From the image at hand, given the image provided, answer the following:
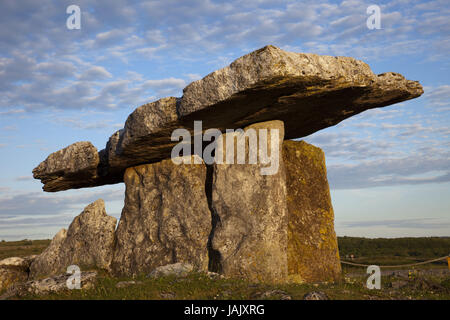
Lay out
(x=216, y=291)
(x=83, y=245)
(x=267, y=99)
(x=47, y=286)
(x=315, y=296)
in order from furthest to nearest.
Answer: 1. (x=83, y=245)
2. (x=267, y=99)
3. (x=47, y=286)
4. (x=216, y=291)
5. (x=315, y=296)

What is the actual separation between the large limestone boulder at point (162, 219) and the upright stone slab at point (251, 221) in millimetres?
1470

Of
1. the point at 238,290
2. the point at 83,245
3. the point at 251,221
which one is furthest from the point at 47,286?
the point at 83,245

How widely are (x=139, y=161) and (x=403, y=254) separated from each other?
2425 cm

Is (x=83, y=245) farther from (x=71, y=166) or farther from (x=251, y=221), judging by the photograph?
(x=251, y=221)

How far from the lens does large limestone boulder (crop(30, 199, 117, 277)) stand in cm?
1580

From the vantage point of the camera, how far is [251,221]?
1225cm

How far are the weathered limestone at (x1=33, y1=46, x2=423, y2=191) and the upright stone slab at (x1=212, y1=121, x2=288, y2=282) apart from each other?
1.29 metres

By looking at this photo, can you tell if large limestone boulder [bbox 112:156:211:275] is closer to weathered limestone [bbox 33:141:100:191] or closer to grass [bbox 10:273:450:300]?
weathered limestone [bbox 33:141:100:191]

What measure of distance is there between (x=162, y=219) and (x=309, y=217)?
4.63 m

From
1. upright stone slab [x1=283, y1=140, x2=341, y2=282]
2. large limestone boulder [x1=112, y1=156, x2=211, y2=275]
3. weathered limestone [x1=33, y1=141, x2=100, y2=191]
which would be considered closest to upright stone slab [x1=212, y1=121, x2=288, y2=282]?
upright stone slab [x1=283, y1=140, x2=341, y2=282]

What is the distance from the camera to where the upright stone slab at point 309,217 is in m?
13.4

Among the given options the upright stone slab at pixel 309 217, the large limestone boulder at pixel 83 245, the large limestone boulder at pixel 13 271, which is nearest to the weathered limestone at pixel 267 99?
the upright stone slab at pixel 309 217

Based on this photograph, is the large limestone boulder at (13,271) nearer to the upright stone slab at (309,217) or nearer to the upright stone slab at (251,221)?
the upright stone slab at (251,221)
